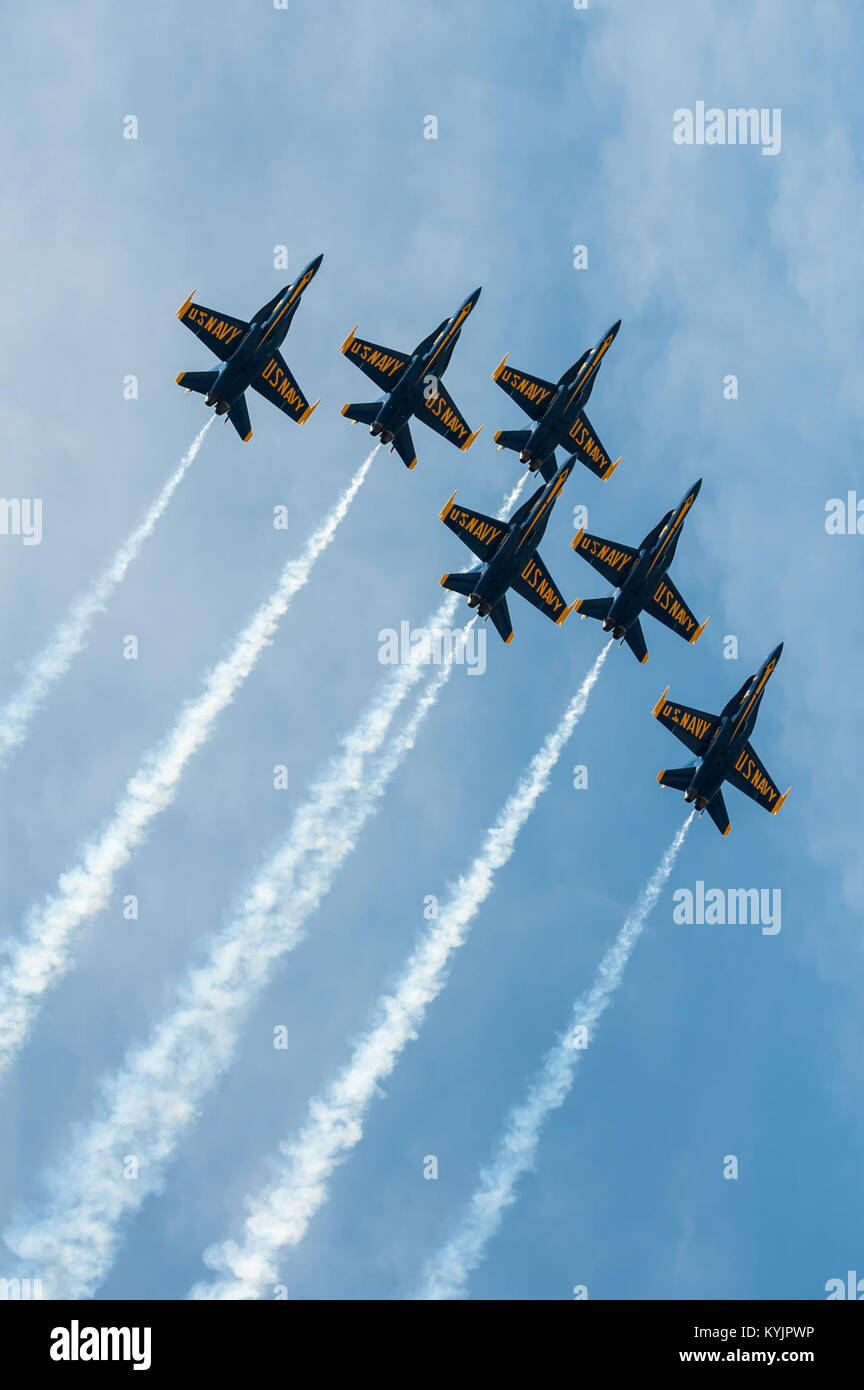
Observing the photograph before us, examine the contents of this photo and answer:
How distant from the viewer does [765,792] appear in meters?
108

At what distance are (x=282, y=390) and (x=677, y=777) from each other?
40834 mm

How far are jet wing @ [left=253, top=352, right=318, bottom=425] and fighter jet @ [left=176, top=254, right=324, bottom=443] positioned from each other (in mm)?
126

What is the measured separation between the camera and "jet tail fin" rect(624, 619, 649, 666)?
107500 millimetres

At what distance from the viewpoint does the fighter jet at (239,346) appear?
103 meters

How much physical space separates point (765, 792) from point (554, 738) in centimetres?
1635

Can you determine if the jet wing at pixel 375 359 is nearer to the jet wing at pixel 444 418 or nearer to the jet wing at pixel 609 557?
the jet wing at pixel 444 418

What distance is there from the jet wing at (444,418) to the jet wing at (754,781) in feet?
104

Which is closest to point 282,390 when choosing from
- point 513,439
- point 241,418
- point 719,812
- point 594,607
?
point 241,418

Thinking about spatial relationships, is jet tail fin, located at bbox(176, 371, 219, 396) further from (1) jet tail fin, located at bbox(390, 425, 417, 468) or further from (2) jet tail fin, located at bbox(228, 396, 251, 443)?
(1) jet tail fin, located at bbox(390, 425, 417, 468)

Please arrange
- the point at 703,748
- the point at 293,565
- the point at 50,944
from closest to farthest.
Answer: the point at 50,944, the point at 703,748, the point at 293,565

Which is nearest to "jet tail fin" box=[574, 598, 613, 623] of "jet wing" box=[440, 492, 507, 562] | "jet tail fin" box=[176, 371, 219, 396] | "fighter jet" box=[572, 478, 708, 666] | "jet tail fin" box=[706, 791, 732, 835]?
"fighter jet" box=[572, 478, 708, 666]

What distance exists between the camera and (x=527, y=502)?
339 ft

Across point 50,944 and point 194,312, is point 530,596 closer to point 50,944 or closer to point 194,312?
point 194,312
